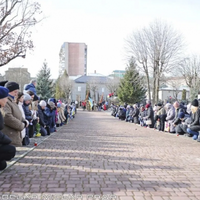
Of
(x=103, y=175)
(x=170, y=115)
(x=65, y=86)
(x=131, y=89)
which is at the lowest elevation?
(x=103, y=175)

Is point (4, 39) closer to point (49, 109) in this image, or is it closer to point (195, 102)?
point (49, 109)

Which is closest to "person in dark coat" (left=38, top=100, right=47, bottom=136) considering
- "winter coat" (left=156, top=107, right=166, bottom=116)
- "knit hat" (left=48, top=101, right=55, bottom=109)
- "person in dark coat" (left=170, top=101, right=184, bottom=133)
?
"knit hat" (left=48, top=101, right=55, bottom=109)

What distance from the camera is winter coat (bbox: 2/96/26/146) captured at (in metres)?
6.40

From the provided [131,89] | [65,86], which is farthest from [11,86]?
[65,86]

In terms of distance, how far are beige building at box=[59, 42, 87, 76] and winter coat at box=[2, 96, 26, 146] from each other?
101286 millimetres

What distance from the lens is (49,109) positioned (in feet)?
42.9

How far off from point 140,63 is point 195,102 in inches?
1082

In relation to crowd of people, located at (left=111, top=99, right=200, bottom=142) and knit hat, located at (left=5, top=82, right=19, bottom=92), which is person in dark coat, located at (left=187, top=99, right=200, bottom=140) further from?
knit hat, located at (left=5, top=82, right=19, bottom=92)

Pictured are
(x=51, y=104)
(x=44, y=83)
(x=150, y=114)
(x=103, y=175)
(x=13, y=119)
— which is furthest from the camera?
(x=44, y=83)

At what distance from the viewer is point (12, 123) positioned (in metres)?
6.42

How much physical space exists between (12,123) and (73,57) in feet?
341

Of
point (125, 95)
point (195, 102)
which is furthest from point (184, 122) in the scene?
point (125, 95)

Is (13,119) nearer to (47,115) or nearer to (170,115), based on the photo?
(47,115)

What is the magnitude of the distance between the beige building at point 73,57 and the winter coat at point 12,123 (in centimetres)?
10129
